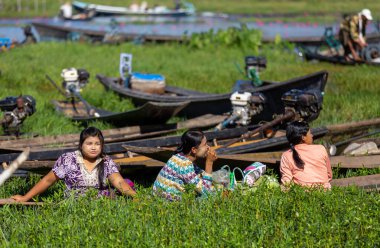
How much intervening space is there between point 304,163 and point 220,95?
434 centimetres

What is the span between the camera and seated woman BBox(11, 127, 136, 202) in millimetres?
6953

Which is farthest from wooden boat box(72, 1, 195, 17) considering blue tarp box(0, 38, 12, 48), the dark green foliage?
blue tarp box(0, 38, 12, 48)

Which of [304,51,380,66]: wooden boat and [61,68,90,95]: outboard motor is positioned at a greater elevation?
[61,68,90,95]: outboard motor

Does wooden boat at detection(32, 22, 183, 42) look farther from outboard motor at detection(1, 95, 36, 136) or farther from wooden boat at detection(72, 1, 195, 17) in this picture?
wooden boat at detection(72, 1, 195, 17)

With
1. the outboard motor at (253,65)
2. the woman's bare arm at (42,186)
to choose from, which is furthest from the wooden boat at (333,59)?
the woman's bare arm at (42,186)

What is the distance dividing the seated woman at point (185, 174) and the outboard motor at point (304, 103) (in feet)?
8.43

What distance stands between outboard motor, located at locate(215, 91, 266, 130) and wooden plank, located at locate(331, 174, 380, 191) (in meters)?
2.86

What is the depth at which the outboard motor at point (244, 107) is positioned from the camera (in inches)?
406

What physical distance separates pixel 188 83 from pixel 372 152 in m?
7.38

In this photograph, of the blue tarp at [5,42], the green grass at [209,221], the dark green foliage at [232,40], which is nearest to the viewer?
the green grass at [209,221]

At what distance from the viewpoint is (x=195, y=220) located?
6.14m

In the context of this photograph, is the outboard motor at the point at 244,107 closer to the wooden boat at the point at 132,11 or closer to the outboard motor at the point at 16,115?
the outboard motor at the point at 16,115

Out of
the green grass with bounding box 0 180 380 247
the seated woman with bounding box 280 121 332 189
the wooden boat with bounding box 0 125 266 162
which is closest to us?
the green grass with bounding box 0 180 380 247

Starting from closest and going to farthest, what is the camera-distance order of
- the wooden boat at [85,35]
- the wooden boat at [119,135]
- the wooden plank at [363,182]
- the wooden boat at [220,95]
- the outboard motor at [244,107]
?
1. the wooden plank at [363,182]
2. the wooden boat at [119,135]
3. the outboard motor at [244,107]
4. the wooden boat at [220,95]
5. the wooden boat at [85,35]
